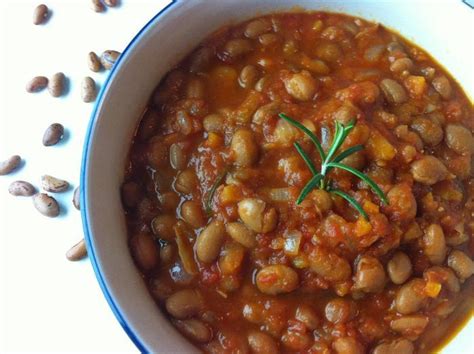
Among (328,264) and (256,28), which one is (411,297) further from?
(256,28)

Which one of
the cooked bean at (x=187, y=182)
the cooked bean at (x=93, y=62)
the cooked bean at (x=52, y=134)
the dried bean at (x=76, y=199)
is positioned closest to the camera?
the cooked bean at (x=187, y=182)

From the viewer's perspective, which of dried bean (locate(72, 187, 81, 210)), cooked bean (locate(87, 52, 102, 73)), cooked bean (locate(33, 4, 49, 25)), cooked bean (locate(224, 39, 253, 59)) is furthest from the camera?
cooked bean (locate(33, 4, 49, 25))

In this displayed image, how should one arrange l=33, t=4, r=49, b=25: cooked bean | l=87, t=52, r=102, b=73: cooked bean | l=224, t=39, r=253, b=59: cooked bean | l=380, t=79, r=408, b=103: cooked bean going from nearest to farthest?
l=380, t=79, r=408, b=103: cooked bean
l=224, t=39, r=253, b=59: cooked bean
l=87, t=52, r=102, b=73: cooked bean
l=33, t=4, r=49, b=25: cooked bean

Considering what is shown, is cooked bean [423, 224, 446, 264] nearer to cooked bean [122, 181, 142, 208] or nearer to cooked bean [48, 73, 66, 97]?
cooked bean [122, 181, 142, 208]

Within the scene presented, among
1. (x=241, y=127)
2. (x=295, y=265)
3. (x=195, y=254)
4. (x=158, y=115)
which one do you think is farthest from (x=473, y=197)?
(x=158, y=115)

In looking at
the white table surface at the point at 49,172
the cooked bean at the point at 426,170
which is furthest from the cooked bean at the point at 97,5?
the cooked bean at the point at 426,170

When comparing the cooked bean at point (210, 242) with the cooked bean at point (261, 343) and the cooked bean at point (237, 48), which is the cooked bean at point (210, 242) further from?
the cooked bean at point (237, 48)

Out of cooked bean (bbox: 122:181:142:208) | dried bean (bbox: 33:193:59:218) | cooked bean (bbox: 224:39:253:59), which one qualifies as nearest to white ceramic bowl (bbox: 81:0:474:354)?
cooked bean (bbox: 122:181:142:208)
